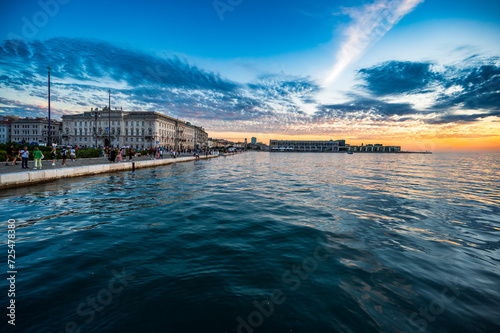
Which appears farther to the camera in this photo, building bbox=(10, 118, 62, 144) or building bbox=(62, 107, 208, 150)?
building bbox=(10, 118, 62, 144)

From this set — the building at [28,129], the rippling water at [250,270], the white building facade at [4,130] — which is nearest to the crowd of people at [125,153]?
the rippling water at [250,270]

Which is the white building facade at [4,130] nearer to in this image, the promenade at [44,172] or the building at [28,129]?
the building at [28,129]

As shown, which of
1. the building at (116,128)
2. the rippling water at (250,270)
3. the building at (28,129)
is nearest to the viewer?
the rippling water at (250,270)

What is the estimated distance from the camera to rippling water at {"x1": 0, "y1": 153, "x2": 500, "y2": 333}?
143 inches

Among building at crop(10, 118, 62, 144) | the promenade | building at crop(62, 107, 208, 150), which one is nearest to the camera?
the promenade

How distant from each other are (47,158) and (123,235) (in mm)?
27863

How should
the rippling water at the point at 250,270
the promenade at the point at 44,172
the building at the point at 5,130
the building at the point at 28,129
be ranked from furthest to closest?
the building at the point at 28,129, the building at the point at 5,130, the promenade at the point at 44,172, the rippling water at the point at 250,270

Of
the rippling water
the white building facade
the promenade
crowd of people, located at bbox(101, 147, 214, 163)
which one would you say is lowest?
the rippling water

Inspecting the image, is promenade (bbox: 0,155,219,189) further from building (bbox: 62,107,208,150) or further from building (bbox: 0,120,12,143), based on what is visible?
building (bbox: 0,120,12,143)

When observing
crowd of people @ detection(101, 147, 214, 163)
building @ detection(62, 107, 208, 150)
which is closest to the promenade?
crowd of people @ detection(101, 147, 214, 163)

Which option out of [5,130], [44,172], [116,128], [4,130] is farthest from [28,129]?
[44,172]

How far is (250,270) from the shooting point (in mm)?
5055

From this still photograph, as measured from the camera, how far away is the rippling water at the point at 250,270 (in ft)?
11.9

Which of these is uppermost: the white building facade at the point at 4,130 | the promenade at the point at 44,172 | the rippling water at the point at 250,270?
the white building facade at the point at 4,130
